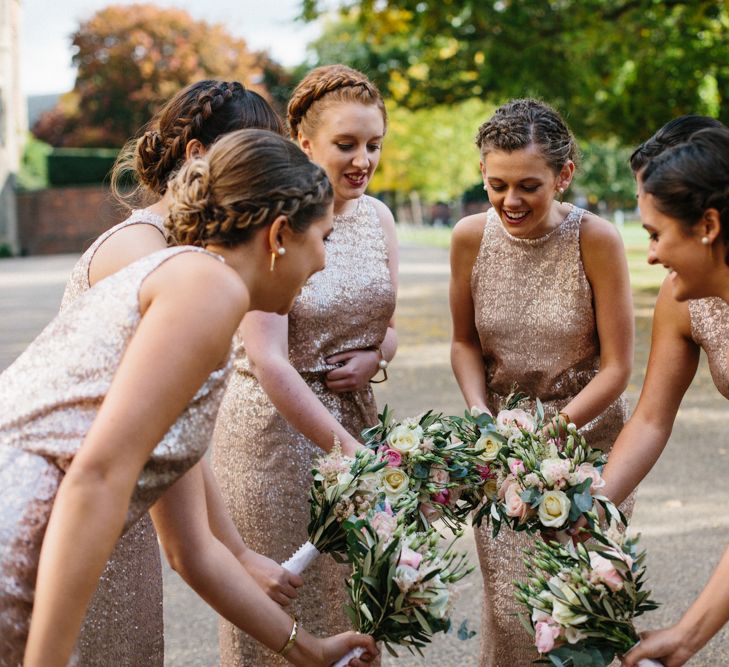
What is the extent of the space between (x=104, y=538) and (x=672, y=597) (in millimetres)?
4014

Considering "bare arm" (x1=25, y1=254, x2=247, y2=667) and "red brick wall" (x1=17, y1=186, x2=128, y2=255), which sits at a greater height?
"bare arm" (x1=25, y1=254, x2=247, y2=667)

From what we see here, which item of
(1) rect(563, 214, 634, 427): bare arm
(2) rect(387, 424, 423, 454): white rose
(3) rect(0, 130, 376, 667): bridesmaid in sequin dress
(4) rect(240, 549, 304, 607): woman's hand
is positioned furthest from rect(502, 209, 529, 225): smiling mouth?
(4) rect(240, 549, 304, 607): woman's hand

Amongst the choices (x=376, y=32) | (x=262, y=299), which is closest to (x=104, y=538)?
(x=262, y=299)

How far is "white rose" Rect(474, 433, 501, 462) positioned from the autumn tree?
54.1m

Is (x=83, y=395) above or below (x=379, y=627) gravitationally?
above

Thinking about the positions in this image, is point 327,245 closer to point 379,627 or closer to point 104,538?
point 379,627

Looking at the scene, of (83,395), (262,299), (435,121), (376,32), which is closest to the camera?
(83,395)

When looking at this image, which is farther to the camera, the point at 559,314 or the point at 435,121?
the point at 435,121

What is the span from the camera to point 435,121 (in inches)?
2002

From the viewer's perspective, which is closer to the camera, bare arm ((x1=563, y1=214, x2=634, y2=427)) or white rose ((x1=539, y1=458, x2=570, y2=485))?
white rose ((x1=539, y1=458, x2=570, y2=485))

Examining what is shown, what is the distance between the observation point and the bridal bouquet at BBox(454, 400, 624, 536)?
2674 mm

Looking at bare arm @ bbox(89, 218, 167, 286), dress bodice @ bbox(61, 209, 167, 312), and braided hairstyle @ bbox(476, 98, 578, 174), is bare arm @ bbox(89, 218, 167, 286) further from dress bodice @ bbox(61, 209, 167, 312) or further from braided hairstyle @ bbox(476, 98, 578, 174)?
braided hairstyle @ bbox(476, 98, 578, 174)

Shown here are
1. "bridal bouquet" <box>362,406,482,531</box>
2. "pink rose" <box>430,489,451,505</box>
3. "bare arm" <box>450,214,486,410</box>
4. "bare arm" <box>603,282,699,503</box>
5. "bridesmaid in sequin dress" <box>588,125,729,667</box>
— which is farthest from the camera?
"bare arm" <box>450,214,486,410</box>

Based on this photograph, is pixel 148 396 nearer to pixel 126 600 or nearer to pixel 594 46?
pixel 126 600
